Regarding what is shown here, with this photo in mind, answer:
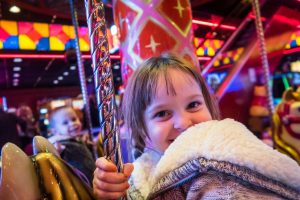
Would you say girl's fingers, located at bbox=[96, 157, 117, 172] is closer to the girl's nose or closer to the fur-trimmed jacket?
the fur-trimmed jacket

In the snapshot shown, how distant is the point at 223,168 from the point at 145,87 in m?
0.28

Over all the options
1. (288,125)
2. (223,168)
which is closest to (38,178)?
(223,168)

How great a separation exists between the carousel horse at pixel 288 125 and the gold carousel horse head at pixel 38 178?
689 mm

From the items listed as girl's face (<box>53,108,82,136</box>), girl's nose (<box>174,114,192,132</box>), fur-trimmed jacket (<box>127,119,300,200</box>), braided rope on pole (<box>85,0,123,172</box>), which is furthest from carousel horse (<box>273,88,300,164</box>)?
girl's face (<box>53,108,82,136</box>)

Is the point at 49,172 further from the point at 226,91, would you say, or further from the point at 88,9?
the point at 226,91

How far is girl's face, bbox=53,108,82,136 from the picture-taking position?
1844mm

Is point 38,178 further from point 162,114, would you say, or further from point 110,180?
point 162,114

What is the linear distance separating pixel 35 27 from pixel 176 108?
1.14 metres

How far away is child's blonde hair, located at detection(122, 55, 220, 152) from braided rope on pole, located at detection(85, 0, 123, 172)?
0.68ft

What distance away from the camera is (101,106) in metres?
0.39

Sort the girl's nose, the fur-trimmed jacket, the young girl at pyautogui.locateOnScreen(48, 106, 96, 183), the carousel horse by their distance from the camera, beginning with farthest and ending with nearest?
the young girl at pyautogui.locateOnScreen(48, 106, 96, 183) → the carousel horse → the girl's nose → the fur-trimmed jacket

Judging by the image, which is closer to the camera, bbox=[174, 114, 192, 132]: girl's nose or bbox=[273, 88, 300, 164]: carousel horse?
bbox=[174, 114, 192, 132]: girl's nose

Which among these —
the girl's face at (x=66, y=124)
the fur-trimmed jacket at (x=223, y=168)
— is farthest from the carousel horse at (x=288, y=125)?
the girl's face at (x=66, y=124)

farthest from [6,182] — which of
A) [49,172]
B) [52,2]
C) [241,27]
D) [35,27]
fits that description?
[241,27]
